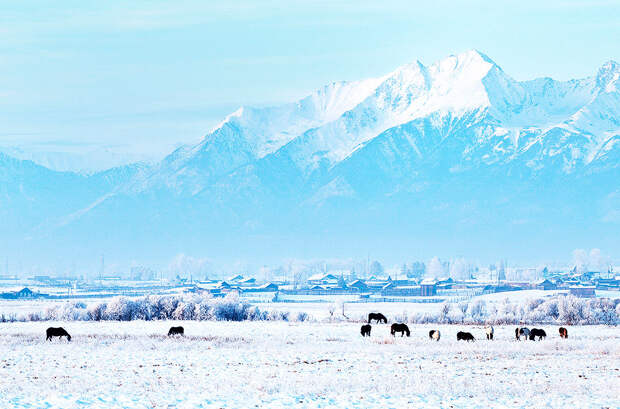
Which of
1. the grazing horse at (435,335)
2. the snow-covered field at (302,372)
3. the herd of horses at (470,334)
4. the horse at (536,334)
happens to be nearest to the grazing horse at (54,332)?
the snow-covered field at (302,372)

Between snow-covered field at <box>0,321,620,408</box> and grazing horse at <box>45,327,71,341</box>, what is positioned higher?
grazing horse at <box>45,327,71,341</box>

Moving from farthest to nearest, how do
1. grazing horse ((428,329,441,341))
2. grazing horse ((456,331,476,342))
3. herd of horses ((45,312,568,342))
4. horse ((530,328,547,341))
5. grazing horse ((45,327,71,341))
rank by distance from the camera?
horse ((530,328,547,341)), grazing horse ((428,329,441,341)), grazing horse ((456,331,476,342)), herd of horses ((45,312,568,342)), grazing horse ((45,327,71,341))

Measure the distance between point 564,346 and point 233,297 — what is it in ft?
216

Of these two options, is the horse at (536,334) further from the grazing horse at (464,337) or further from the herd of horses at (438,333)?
the grazing horse at (464,337)

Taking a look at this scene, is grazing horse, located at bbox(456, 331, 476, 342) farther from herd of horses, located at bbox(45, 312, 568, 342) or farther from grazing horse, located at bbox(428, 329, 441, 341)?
grazing horse, located at bbox(428, 329, 441, 341)

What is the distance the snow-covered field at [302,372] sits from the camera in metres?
41.3

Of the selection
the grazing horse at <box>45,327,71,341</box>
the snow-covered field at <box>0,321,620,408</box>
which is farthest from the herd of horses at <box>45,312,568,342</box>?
the snow-covered field at <box>0,321,620,408</box>

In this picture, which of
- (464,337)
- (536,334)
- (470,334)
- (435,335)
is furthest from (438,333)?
(536,334)

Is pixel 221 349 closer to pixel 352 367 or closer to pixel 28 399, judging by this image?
pixel 352 367

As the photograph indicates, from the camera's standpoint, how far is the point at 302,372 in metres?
48.8

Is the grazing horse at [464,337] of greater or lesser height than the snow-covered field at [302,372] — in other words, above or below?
above

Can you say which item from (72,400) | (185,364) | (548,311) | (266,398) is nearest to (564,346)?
(185,364)

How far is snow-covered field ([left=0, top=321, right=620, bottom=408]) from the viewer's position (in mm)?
41312

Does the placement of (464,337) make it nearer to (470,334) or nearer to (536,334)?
(470,334)
